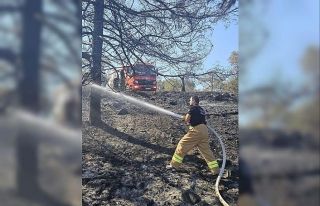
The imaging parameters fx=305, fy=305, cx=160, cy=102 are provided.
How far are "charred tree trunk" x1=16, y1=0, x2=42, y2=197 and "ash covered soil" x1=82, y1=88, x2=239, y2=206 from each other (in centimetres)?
86

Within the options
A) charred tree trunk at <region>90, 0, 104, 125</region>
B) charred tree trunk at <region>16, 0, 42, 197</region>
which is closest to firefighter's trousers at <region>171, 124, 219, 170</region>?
charred tree trunk at <region>90, 0, 104, 125</region>

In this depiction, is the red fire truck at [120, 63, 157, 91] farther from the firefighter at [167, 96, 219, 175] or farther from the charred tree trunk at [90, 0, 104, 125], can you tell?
the firefighter at [167, 96, 219, 175]

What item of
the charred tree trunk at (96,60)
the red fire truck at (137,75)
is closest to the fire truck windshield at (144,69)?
the red fire truck at (137,75)

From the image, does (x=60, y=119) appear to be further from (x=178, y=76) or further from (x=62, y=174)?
(x=178, y=76)

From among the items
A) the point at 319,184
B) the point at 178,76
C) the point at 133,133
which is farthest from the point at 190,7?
the point at 319,184

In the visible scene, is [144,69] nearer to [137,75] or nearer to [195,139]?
[137,75]

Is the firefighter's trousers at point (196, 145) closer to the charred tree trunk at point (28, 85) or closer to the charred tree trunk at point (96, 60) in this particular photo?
the charred tree trunk at point (96, 60)

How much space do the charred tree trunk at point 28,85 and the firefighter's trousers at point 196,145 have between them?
1.12m

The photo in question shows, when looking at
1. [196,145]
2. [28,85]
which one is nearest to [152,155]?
[196,145]

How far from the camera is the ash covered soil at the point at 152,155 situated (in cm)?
213

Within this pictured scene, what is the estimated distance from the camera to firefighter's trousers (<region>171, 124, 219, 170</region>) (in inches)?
85.6

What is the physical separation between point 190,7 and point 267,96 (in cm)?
82

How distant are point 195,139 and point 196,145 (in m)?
0.04

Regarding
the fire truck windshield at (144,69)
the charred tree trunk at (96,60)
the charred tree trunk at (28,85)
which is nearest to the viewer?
the charred tree trunk at (28,85)
